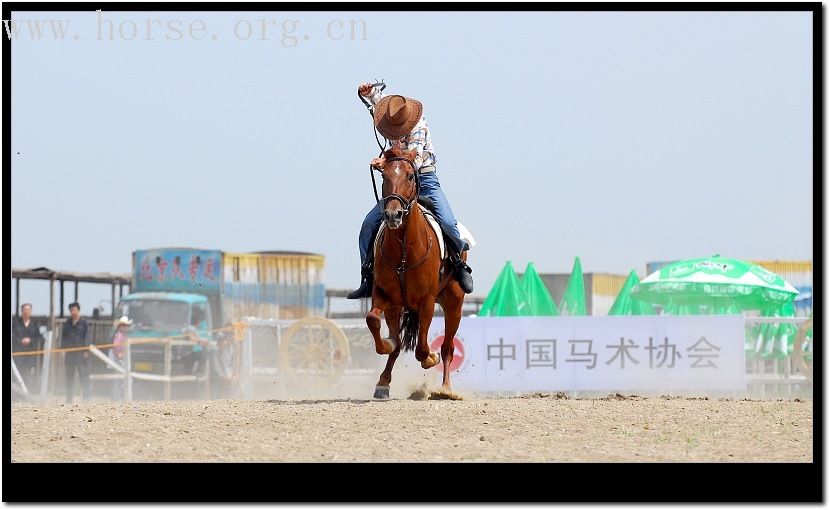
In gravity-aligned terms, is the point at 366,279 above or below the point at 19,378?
above

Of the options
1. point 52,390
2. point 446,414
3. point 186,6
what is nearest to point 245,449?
point 446,414

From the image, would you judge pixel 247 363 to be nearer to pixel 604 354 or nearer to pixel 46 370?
pixel 46 370

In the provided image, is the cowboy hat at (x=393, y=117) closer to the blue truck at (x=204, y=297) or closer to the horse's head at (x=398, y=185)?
the horse's head at (x=398, y=185)

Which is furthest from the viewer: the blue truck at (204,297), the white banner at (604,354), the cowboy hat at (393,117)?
the blue truck at (204,297)

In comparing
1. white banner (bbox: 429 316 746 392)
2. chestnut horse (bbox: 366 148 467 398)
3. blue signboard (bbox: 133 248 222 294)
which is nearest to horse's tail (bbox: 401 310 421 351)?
chestnut horse (bbox: 366 148 467 398)

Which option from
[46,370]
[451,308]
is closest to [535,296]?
[46,370]

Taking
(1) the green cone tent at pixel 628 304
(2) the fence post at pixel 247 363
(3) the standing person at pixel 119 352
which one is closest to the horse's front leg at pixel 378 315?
(2) the fence post at pixel 247 363

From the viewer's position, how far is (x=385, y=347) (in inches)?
499

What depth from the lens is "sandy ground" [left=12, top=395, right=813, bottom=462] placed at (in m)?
9.10

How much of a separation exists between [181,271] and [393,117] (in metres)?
17.8

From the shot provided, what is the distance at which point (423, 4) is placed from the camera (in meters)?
8.63

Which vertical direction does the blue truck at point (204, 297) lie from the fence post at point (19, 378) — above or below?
above

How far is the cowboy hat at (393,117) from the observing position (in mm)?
12461

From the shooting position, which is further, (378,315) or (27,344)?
(27,344)
